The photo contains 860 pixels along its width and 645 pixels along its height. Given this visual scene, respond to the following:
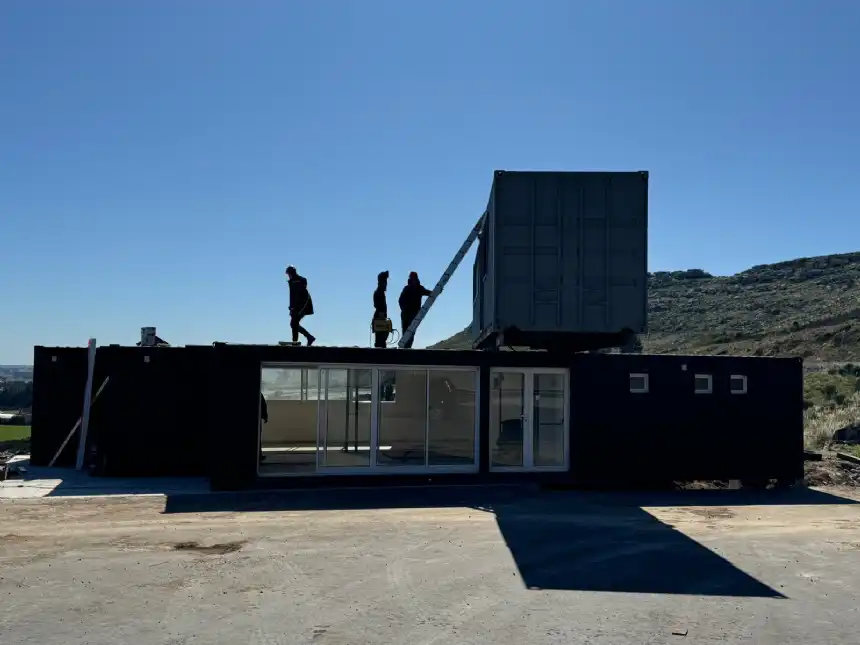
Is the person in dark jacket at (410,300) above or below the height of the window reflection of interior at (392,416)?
above

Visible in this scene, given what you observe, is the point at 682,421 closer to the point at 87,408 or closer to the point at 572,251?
the point at 572,251

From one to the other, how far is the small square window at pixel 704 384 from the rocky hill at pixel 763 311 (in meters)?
20.3

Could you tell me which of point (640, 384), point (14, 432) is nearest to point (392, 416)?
point (640, 384)

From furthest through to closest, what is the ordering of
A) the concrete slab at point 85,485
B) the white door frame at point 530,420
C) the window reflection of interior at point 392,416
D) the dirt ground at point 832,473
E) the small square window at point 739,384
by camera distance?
1. the dirt ground at point 832,473
2. the small square window at point 739,384
3. the white door frame at point 530,420
4. the window reflection of interior at point 392,416
5. the concrete slab at point 85,485

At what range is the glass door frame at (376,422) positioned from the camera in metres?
14.3

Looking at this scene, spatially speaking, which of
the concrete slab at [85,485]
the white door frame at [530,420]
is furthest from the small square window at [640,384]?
the concrete slab at [85,485]

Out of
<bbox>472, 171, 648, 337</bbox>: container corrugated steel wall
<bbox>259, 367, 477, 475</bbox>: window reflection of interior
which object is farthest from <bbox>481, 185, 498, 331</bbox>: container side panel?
<bbox>259, 367, 477, 475</bbox>: window reflection of interior

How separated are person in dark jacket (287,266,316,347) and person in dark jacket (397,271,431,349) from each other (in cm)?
218

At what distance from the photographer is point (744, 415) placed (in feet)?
51.3

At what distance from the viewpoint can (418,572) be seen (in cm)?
845

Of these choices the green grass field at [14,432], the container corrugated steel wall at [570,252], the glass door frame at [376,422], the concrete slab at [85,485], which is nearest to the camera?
the concrete slab at [85,485]

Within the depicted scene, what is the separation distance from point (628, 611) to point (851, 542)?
4.65 metres

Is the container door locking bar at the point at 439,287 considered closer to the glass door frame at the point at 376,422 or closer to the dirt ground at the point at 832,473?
the glass door frame at the point at 376,422

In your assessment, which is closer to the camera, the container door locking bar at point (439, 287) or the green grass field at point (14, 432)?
the container door locking bar at point (439, 287)
